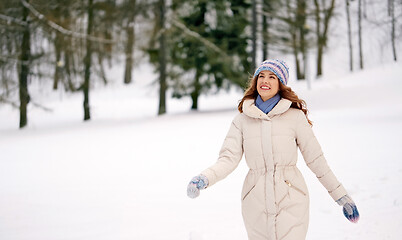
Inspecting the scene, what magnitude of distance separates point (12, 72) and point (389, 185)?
45.3 ft

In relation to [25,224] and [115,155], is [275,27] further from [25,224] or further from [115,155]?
[25,224]

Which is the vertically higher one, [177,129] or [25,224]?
[177,129]

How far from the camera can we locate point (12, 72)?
1455 cm

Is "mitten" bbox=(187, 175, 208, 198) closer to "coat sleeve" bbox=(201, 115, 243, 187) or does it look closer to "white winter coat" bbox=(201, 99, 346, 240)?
"white winter coat" bbox=(201, 99, 346, 240)

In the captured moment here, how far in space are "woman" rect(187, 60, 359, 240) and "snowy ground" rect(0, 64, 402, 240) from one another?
185cm

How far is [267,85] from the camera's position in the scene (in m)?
2.60

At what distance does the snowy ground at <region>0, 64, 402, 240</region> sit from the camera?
4.57 meters

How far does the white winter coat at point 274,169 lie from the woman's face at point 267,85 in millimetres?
101

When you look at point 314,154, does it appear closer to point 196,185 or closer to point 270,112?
point 270,112

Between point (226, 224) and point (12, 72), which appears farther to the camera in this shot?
point (12, 72)

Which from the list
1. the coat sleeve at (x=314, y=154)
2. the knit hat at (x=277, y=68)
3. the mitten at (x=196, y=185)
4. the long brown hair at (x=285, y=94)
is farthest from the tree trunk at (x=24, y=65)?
the coat sleeve at (x=314, y=154)

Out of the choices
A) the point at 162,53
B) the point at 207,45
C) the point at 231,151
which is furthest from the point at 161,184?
the point at 162,53

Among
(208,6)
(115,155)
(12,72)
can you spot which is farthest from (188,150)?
(208,6)

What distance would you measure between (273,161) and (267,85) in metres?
0.53
